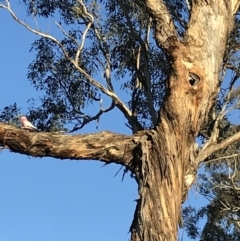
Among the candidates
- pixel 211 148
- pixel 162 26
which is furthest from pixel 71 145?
pixel 211 148

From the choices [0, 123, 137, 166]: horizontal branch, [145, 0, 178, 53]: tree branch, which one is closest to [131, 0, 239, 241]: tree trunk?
[145, 0, 178, 53]: tree branch

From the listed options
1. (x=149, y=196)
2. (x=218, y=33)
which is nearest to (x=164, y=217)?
(x=149, y=196)

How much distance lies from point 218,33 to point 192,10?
40 cm

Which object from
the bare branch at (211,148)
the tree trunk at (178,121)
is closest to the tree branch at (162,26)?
the tree trunk at (178,121)

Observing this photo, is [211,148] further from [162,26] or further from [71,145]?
[71,145]

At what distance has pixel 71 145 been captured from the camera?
5.29 metres

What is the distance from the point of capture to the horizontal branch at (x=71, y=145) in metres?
5.11

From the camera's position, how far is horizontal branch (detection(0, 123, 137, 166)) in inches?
201

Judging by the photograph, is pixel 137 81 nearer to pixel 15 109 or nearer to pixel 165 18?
pixel 15 109

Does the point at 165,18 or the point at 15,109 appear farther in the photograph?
the point at 15,109

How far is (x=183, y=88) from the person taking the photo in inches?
223

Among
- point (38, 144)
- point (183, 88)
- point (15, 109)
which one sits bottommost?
point (38, 144)

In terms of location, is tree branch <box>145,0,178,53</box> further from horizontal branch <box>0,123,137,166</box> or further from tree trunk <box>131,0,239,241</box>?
horizontal branch <box>0,123,137,166</box>

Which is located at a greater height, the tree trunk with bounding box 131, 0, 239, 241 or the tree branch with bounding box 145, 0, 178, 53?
the tree branch with bounding box 145, 0, 178, 53
